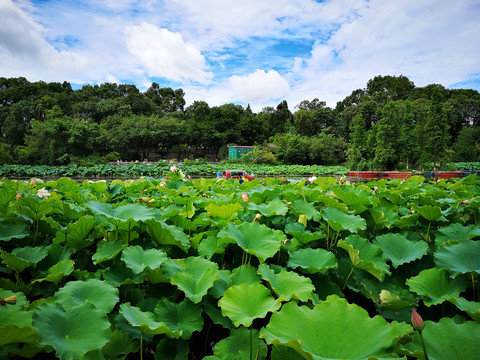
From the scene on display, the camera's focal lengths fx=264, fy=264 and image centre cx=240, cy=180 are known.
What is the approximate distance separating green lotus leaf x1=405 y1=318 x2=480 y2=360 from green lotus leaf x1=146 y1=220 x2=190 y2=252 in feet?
2.82

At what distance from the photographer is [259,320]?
953 mm

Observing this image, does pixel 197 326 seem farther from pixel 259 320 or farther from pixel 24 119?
pixel 24 119

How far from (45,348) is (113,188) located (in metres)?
1.77

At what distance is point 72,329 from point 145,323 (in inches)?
7.5

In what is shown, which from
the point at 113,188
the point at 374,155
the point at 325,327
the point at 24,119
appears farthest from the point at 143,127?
the point at 325,327

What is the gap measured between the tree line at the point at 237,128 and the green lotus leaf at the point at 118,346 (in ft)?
70.4

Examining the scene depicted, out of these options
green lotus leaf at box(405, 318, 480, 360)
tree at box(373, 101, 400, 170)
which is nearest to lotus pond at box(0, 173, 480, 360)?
green lotus leaf at box(405, 318, 480, 360)

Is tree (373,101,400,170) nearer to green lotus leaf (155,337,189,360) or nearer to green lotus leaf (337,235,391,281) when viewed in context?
green lotus leaf (337,235,391,281)

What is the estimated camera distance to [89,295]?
0.83 metres

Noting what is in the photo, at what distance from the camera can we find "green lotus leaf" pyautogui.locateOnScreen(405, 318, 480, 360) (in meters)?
0.58

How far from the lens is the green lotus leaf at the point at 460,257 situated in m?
0.96

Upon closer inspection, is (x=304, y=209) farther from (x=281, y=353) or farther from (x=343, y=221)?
(x=281, y=353)

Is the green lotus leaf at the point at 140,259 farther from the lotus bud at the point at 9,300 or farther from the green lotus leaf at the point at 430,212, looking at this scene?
the green lotus leaf at the point at 430,212

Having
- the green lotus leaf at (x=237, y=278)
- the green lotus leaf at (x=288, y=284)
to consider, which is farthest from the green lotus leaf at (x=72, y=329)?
the green lotus leaf at (x=288, y=284)
